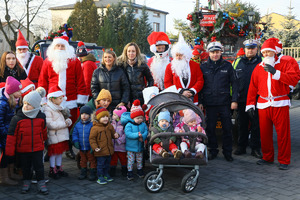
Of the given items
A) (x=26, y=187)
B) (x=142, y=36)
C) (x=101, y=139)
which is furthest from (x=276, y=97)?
(x=142, y=36)

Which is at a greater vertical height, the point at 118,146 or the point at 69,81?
the point at 69,81

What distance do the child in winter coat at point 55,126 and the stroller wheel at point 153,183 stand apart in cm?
151

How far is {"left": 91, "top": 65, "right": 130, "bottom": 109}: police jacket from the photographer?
5.89m

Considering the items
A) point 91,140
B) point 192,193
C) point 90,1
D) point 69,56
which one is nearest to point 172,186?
point 192,193

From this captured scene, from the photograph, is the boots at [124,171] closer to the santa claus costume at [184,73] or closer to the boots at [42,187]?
the boots at [42,187]

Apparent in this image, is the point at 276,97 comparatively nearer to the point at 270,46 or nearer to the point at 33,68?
the point at 270,46

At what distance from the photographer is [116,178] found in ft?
17.8

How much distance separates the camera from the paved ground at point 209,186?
462cm

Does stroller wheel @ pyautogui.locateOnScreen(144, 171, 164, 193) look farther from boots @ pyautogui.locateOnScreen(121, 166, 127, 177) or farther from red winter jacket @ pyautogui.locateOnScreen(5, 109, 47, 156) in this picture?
red winter jacket @ pyautogui.locateOnScreen(5, 109, 47, 156)

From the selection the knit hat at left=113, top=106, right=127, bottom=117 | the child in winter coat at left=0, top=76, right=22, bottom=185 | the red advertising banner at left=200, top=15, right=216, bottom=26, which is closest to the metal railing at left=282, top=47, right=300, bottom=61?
the red advertising banner at left=200, top=15, right=216, bottom=26

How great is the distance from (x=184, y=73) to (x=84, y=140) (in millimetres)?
2270

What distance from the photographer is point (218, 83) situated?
6.38m

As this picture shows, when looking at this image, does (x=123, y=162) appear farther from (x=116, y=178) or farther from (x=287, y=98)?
(x=287, y=98)

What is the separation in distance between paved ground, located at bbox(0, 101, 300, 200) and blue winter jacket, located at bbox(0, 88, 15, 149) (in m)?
0.71
